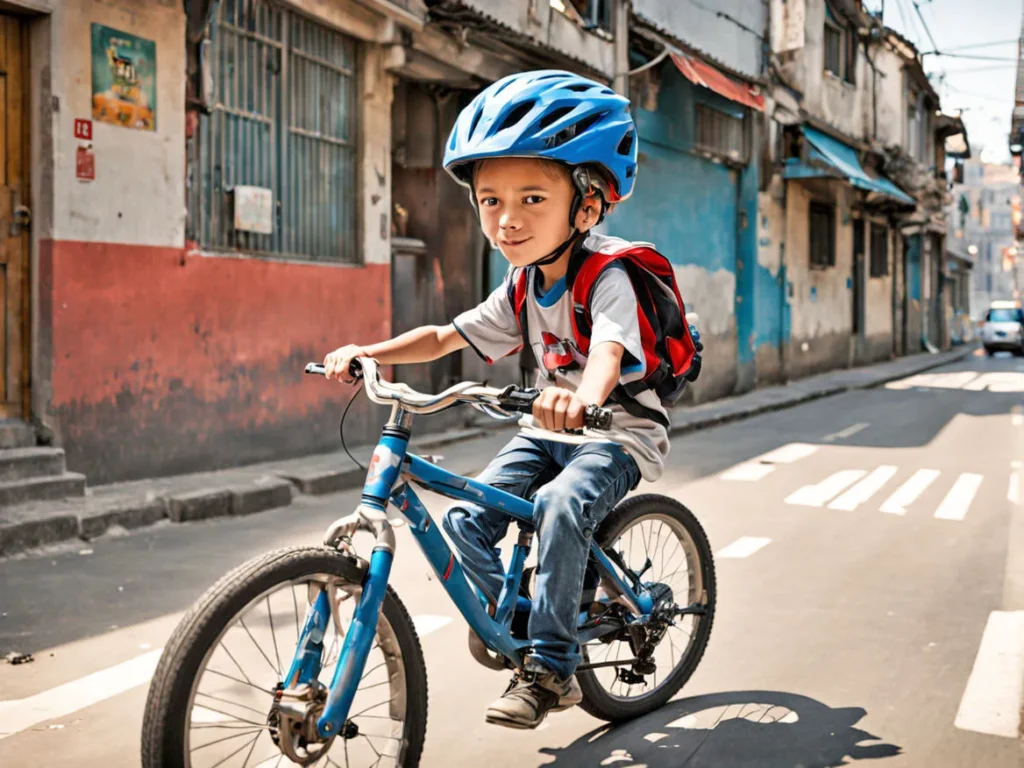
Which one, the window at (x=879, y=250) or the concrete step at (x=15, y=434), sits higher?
the window at (x=879, y=250)

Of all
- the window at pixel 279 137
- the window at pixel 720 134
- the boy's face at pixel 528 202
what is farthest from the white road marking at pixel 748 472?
the window at pixel 720 134

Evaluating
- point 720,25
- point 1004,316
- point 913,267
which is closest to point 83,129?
point 720,25

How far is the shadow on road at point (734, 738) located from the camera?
336 centimetres

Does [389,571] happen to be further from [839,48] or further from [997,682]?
[839,48]

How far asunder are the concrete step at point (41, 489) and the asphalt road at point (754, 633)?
2.07 ft

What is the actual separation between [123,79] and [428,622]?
4.88 m

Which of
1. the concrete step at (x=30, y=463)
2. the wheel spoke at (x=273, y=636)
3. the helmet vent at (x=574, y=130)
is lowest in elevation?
the concrete step at (x=30, y=463)

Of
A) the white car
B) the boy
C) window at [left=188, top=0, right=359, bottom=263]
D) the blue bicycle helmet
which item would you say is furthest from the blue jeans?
the white car

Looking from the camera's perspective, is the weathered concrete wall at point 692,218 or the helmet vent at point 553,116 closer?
the helmet vent at point 553,116

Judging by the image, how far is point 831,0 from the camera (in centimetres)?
2398

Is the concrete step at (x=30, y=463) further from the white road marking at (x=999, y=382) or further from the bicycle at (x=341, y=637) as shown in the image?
the white road marking at (x=999, y=382)

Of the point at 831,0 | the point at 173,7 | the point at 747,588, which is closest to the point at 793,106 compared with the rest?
the point at 831,0

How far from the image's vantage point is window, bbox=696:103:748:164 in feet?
58.4

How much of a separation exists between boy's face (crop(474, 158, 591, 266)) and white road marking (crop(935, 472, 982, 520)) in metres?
5.37
